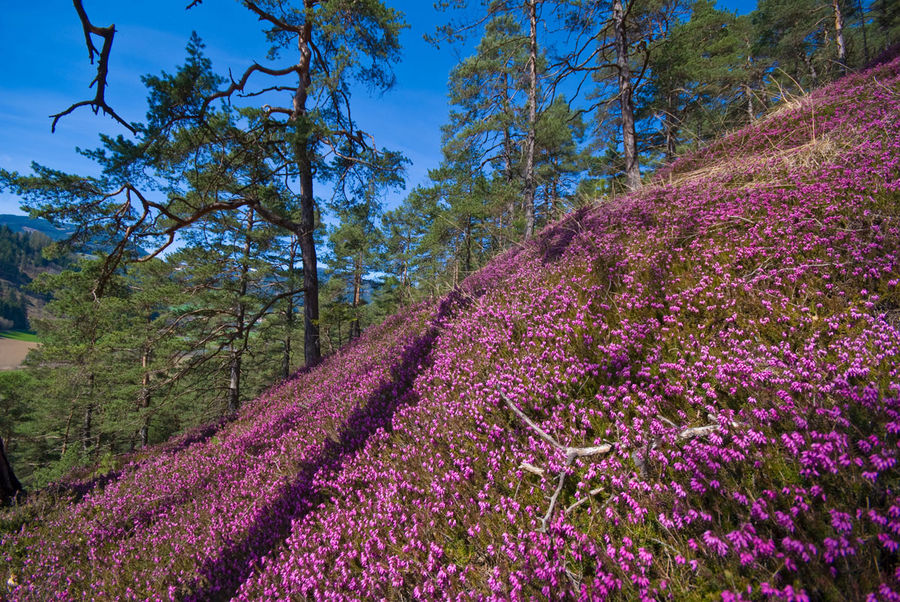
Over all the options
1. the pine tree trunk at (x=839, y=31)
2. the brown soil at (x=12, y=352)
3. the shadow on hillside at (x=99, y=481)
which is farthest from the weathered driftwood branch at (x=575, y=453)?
the brown soil at (x=12, y=352)

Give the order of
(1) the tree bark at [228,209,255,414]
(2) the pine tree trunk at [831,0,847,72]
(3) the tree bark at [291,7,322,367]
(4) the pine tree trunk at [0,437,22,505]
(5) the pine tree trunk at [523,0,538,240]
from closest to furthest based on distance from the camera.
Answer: (4) the pine tree trunk at [0,437,22,505], (3) the tree bark at [291,7,322,367], (5) the pine tree trunk at [523,0,538,240], (1) the tree bark at [228,209,255,414], (2) the pine tree trunk at [831,0,847,72]

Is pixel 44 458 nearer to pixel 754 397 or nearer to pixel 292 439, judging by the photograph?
pixel 292 439

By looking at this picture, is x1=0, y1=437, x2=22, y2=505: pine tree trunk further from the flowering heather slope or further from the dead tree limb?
the dead tree limb

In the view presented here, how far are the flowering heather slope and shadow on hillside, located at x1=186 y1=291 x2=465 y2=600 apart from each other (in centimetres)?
3

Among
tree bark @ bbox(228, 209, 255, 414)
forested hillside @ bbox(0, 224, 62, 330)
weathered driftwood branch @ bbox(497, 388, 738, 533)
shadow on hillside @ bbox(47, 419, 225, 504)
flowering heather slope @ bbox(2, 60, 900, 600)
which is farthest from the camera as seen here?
forested hillside @ bbox(0, 224, 62, 330)

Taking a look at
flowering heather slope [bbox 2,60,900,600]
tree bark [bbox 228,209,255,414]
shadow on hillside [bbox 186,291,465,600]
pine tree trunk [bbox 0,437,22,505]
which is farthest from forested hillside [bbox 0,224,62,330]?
shadow on hillside [bbox 186,291,465,600]

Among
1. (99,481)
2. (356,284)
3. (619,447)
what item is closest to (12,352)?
(356,284)

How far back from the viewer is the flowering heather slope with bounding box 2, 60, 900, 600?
4.64 ft

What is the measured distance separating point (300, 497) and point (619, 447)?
3.26 meters

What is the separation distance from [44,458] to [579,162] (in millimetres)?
54162

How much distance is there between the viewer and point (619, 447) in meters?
2.06

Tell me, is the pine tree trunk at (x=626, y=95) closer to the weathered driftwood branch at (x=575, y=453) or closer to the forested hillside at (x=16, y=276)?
the weathered driftwood branch at (x=575, y=453)

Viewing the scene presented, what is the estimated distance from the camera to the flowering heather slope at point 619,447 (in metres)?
1.41

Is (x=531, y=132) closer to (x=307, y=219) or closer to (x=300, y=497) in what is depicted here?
(x=307, y=219)
